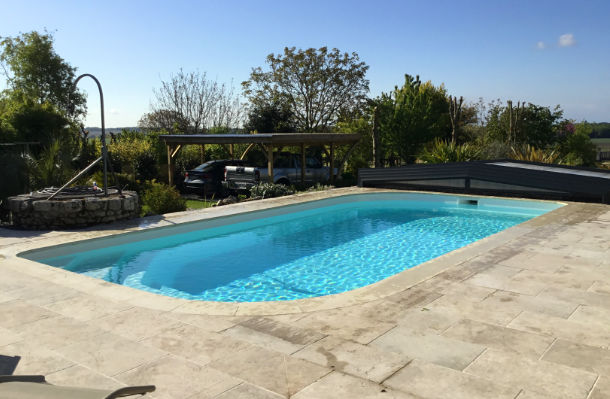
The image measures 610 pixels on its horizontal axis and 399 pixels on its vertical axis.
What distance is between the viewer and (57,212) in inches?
346

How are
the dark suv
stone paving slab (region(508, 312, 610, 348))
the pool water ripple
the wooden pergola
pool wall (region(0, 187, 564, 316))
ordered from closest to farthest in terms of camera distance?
stone paving slab (region(508, 312, 610, 348))
pool wall (region(0, 187, 564, 316))
the pool water ripple
the wooden pergola
the dark suv

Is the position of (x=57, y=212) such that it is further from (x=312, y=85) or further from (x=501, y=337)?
(x=312, y=85)

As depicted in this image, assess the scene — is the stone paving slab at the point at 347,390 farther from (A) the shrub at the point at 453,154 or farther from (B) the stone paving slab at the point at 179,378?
(A) the shrub at the point at 453,154

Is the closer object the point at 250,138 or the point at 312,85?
the point at 250,138

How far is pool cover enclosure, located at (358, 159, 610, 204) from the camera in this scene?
12273 millimetres

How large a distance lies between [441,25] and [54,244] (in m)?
17.8

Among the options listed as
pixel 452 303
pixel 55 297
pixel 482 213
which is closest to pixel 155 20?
pixel 482 213

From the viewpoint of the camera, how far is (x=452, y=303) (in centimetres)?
468

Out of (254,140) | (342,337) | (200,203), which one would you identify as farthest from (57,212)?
(342,337)

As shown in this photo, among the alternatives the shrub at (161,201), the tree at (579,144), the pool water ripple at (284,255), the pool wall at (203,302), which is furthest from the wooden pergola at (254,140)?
the tree at (579,144)

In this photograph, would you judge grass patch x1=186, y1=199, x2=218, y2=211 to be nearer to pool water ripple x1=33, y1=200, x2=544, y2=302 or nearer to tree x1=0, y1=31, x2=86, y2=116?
pool water ripple x1=33, y1=200, x2=544, y2=302

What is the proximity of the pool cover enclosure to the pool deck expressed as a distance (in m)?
7.22

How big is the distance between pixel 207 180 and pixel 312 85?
64.1 feet

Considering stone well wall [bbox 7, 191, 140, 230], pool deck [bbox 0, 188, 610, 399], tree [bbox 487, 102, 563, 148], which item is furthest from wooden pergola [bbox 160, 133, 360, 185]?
tree [bbox 487, 102, 563, 148]
